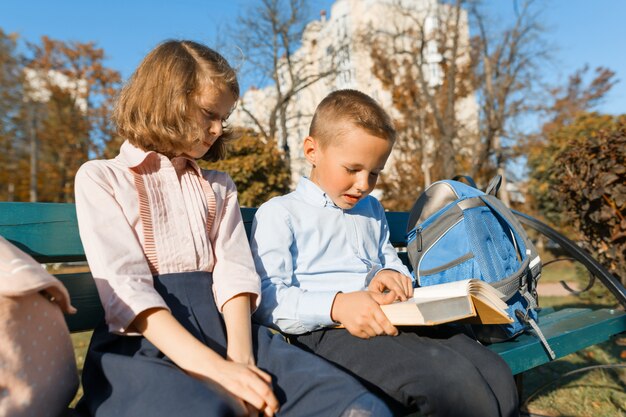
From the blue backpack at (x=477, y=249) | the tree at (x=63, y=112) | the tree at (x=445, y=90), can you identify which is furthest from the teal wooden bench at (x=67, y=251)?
the tree at (x=63, y=112)

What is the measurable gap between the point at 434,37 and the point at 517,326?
15.9 meters

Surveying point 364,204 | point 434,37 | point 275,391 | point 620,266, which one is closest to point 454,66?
point 434,37

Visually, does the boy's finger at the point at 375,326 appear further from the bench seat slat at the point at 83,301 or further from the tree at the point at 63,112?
the tree at the point at 63,112

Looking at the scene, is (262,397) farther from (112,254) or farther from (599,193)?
(599,193)

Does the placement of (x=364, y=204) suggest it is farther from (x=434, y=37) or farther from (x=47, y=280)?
(x=434, y=37)

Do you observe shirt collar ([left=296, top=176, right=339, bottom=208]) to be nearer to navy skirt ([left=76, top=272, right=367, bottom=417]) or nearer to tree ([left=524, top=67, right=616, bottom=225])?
navy skirt ([left=76, top=272, right=367, bottom=417])

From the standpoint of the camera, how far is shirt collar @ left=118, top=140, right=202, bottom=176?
5.41 ft

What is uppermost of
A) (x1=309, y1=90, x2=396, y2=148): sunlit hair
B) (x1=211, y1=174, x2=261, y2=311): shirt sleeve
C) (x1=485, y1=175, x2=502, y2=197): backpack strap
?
(x1=309, y1=90, x2=396, y2=148): sunlit hair

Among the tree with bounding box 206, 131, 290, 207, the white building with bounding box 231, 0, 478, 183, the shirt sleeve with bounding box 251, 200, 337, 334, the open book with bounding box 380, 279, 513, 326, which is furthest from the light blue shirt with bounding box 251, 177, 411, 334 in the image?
the white building with bounding box 231, 0, 478, 183

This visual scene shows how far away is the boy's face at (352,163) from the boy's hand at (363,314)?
1.53ft

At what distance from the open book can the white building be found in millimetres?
13710

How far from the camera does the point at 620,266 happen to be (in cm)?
389

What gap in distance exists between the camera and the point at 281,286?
6.16 ft

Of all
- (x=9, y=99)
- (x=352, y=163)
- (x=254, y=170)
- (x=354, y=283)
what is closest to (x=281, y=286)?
(x=354, y=283)
